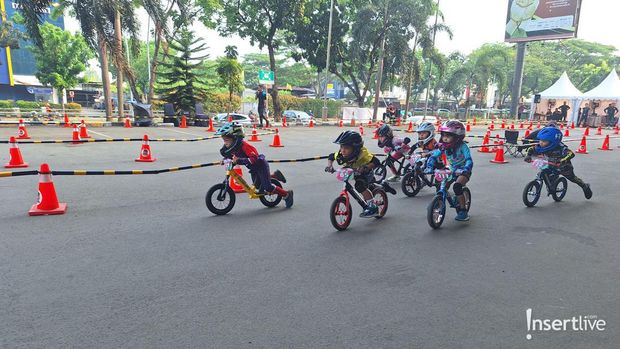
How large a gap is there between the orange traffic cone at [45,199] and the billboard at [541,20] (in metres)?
45.2

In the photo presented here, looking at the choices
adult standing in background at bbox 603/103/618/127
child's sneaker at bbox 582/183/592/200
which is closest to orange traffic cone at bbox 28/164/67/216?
child's sneaker at bbox 582/183/592/200

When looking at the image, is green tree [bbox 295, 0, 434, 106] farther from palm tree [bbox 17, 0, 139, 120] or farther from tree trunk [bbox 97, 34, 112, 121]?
tree trunk [bbox 97, 34, 112, 121]

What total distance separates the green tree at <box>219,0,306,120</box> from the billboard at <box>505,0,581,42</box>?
82.9 ft

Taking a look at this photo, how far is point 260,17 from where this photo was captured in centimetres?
2994

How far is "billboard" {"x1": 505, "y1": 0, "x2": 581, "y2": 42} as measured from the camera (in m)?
38.6

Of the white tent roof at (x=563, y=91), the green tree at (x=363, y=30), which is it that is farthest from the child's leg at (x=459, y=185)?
the white tent roof at (x=563, y=91)

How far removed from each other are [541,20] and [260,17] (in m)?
28.6

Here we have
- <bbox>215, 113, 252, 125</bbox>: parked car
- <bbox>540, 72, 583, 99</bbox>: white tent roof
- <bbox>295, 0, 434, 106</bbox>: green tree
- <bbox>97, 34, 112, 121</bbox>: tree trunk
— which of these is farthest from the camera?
<bbox>540, 72, 583, 99</bbox>: white tent roof

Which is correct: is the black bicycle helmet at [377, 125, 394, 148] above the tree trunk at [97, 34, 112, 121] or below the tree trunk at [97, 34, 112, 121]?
below

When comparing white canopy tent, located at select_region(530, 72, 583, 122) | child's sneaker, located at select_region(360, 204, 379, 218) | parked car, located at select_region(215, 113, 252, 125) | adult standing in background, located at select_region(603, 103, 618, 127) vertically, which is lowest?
child's sneaker, located at select_region(360, 204, 379, 218)

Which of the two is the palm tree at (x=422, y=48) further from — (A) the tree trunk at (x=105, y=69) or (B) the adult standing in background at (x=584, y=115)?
(A) the tree trunk at (x=105, y=69)

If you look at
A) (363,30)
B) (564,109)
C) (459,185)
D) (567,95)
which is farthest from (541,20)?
(459,185)

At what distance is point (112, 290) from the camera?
4.00 m

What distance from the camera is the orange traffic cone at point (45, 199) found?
6.28 m
